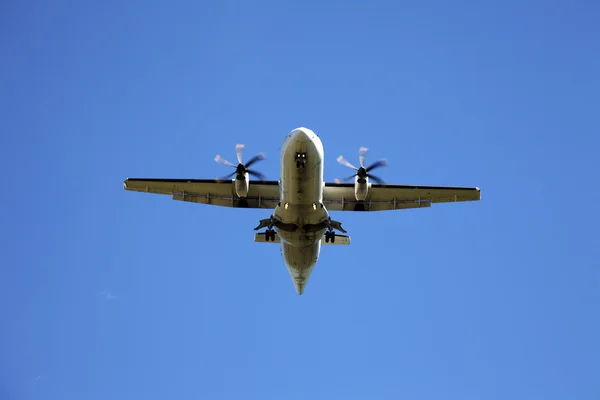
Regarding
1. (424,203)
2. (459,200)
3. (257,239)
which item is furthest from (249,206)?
(459,200)

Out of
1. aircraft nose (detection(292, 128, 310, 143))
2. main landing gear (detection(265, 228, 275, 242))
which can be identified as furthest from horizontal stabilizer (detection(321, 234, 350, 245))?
aircraft nose (detection(292, 128, 310, 143))

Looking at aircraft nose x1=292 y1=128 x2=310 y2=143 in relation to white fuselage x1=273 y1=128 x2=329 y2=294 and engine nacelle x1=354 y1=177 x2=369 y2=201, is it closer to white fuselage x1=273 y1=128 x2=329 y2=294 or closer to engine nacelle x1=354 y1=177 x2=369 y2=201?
white fuselage x1=273 y1=128 x2=329 y2=294

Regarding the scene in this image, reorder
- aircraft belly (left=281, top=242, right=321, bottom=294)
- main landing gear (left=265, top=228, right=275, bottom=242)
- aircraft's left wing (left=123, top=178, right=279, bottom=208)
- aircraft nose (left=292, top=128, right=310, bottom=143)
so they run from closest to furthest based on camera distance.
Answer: aircraft nose (left=292, top=128, right=310, bottom=143), aircraft belly (left=281, top=242, right=321, bottom=294), main landing gear (left=265, top=228, right=275, bottom=242), aircraft's left wing (left=123, top=178, right=279, bottom=208)

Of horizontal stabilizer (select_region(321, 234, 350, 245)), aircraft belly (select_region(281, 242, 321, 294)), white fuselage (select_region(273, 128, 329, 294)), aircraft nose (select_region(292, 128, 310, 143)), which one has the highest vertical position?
aircraft nose (select_region(292, 128, 310, 143))

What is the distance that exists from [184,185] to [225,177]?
117 inches

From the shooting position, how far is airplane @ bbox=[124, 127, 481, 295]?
2344 cm

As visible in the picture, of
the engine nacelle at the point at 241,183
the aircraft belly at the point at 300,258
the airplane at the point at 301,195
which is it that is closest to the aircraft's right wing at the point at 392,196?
the airplane at the point at 301,195

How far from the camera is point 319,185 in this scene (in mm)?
24234

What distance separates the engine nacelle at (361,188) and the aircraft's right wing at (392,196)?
79.3 inches

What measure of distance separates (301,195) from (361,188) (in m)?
3.63

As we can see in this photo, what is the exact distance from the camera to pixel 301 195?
78.8 ft

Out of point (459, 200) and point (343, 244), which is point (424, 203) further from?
point (343, 244)

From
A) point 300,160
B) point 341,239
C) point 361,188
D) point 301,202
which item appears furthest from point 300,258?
point 300,160

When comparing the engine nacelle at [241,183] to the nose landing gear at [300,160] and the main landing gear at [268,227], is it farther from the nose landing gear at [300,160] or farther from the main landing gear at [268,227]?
the nose landing gear at [300,160]
